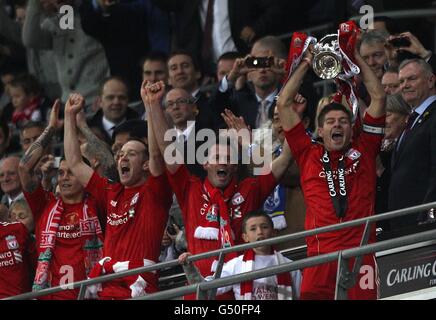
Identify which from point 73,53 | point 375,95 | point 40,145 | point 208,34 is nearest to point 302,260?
point 375,95

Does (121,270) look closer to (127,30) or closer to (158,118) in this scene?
(158,118)

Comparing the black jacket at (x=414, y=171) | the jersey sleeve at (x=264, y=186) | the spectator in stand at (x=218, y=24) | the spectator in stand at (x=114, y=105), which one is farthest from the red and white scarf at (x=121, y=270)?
the spectator in stand at (x=218, y=24)

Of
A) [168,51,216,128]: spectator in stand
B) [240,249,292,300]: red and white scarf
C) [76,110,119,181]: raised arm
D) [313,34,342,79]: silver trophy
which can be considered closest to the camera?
[240,249,292,300]: red and white scarf

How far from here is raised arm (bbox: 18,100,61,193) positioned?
40.0 feet

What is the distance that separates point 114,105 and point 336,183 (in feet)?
13.6

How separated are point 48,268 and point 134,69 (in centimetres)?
463

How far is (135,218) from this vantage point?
1131cm

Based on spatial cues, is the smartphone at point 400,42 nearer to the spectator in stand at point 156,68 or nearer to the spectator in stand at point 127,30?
the spectator in stand at point 156,68

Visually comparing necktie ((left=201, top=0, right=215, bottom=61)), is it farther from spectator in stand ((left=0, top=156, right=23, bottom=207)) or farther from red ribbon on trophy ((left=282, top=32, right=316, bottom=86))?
red ribbon on trophy ((left=282, top=32, right=316, bottom=86))

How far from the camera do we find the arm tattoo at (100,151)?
12.2 meters

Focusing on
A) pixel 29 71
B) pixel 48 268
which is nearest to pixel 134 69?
pixel 29 71

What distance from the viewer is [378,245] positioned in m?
9.01

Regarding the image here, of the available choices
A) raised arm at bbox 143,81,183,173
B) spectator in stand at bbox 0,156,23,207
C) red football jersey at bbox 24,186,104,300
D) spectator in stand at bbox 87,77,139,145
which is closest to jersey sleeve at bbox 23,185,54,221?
red football jersey at bbox 24,186,104,300
